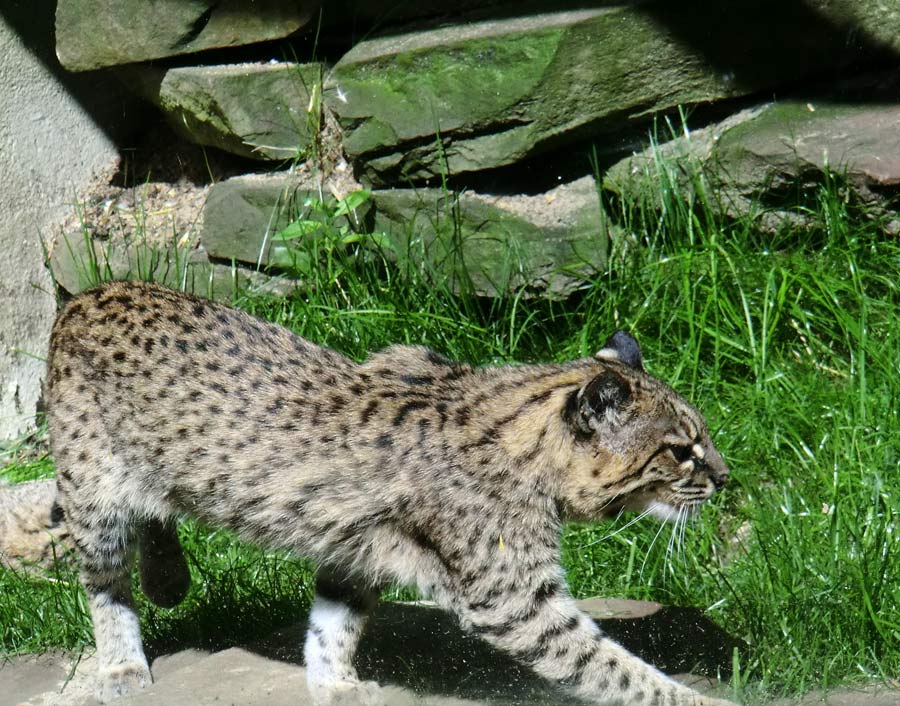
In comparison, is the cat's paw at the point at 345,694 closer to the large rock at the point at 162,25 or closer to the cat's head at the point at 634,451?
the cat's head at the point at 634,451

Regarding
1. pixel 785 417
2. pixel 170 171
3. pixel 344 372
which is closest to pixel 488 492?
pixel 344 372

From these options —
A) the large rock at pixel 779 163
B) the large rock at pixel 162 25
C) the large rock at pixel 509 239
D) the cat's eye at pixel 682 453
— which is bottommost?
the cat's eye at pixel 682 453

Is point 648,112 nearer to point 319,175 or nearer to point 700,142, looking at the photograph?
point 700,142

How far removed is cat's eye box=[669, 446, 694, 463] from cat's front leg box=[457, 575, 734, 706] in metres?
0.65

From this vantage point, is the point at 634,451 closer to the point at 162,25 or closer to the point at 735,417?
the point at 735,417

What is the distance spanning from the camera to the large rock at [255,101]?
7168 millimetres

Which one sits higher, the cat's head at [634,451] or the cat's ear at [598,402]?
the cat's ear at [598,402]

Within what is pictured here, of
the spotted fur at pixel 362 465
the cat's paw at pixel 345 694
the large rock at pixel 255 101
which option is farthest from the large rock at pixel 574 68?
the cat's paw at pixel 345 694

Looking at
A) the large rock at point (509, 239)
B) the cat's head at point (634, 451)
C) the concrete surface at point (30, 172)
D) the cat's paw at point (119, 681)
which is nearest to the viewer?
the cat's head at point (634, 451)

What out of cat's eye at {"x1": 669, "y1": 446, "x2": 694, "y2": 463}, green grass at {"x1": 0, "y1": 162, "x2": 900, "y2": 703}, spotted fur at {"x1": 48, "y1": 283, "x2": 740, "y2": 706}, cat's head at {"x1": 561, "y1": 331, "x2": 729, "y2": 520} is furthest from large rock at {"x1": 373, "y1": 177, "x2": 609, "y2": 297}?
cat's eye at {"x1": 669, "y1": 446, "x2": 694, "y2": 463}

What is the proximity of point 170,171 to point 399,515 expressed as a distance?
4173 mm

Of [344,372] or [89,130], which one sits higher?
[89,130]

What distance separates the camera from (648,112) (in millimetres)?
6805

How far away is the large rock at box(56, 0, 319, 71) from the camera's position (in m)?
7.06
